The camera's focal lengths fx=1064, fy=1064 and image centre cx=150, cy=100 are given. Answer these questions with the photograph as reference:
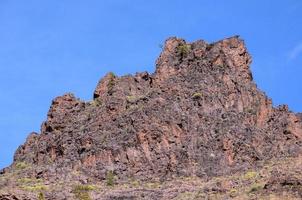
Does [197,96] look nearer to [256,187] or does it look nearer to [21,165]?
[21,165]

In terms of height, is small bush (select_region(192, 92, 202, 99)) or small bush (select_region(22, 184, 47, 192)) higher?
small bush (select_region(192, 92, 202, 99))

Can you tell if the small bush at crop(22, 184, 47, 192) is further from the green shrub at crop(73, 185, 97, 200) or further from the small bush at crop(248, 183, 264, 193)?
the small bush at crop(248, 183, 264, 193)

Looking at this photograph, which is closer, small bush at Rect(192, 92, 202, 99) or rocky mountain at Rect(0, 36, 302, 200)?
rocky mountain at Rect(0, 36, 302, 200)

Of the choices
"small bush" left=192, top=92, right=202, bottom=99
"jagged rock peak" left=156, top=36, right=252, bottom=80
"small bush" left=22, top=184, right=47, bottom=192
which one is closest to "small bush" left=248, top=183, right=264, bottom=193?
"small bush" left=22, top=184, right=47, bottom=192

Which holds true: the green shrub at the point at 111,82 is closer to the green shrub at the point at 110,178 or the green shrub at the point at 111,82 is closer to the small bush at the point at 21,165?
the small bush at the point at 21,165

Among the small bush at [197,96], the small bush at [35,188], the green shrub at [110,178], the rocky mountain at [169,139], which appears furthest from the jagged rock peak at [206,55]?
the small bush at [35,188]

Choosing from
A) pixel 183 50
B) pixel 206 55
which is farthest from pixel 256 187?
pixel 183 50

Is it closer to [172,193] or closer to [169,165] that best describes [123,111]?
[169,165]

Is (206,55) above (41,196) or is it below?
above

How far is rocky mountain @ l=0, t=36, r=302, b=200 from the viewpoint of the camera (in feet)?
352

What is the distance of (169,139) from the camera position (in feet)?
380

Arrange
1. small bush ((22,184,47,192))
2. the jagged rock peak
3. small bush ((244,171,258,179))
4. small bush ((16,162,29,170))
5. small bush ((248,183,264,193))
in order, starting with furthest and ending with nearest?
the jagged rock peak < small bush ((16,162,29,170)) < small bush ((244,171,258,179)) < small bush ((22,184,47,192)) < small bush ((248,183,264,193))

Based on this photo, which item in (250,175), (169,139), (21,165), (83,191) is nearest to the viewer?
(83,191)

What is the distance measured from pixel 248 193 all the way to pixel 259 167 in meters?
13.0
